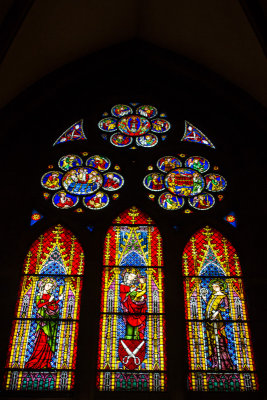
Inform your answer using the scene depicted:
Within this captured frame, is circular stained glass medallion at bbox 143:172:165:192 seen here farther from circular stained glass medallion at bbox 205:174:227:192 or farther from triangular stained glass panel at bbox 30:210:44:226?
triangular stained glass panel at bbox 30:210:44:226

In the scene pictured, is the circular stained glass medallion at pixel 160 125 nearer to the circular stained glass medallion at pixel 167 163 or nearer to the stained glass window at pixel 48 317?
the circular stained glass medallion at pixel 167 163

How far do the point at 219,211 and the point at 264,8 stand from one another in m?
3.18

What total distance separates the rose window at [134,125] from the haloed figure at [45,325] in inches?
123

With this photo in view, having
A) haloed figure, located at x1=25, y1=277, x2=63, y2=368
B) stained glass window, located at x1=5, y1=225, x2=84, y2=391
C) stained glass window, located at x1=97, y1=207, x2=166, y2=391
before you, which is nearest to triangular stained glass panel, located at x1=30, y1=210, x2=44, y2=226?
stained glass window, located at x1=5, y1=225, x2=84, y2=391

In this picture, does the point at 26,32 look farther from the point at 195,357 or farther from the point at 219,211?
the point at 195,357

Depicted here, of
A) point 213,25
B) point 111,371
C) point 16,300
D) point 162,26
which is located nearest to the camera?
point 111,371

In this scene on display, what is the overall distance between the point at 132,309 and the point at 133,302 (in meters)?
0.12

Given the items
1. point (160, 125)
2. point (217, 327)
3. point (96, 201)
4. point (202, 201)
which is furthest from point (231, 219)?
point (160, 125)

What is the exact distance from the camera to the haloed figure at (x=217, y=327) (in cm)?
758

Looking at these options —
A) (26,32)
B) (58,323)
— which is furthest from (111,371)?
(26,32)

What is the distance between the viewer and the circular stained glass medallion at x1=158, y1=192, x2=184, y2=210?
9.13m

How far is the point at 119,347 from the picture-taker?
7656 millimetres

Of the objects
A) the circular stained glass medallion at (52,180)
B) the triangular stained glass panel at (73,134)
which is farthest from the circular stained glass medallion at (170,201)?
the triangular stained glass panel at (73,134)

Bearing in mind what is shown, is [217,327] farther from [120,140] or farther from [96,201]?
[120,140]
